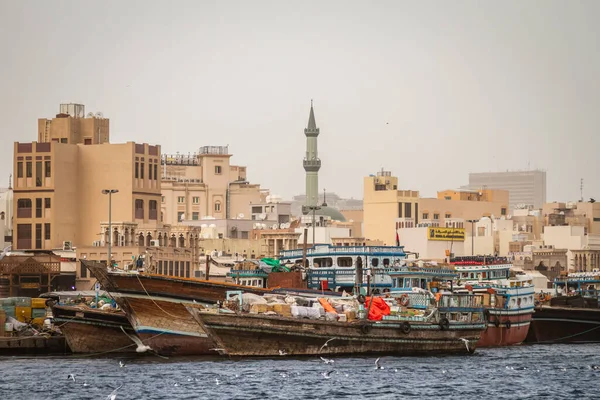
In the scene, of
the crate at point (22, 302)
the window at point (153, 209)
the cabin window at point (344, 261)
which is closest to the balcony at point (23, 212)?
the window at point (153, 209)

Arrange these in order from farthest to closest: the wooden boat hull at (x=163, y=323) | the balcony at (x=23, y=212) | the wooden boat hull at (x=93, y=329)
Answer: the balcony at (x=23, y=212) → the wooden boat hull at (x=93, y=329) → the wooden boat hull at (x=163, y=323)

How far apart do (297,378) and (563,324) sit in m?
35.4

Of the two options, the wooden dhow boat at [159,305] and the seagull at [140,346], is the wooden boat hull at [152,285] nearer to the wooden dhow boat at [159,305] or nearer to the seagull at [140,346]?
the wooden dhow boat at [159,305]

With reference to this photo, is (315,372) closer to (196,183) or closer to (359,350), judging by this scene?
(359,350)

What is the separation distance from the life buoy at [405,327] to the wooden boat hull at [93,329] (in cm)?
1493

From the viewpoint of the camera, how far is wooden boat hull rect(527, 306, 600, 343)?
9938cm

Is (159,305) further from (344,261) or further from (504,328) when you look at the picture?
(504,328)

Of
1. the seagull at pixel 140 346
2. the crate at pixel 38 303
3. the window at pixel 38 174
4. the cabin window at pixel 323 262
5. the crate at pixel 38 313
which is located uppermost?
the window at pixel 38 174

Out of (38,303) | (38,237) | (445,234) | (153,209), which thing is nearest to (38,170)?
(38,237)

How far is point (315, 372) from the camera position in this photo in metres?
71.1

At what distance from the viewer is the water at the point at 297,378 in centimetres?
6462

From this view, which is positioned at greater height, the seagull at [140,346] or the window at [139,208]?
the window at [139,208]

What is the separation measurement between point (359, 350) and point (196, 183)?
4868 inches

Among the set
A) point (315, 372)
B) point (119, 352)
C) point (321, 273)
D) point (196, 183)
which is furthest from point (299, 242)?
point (315, 372)
